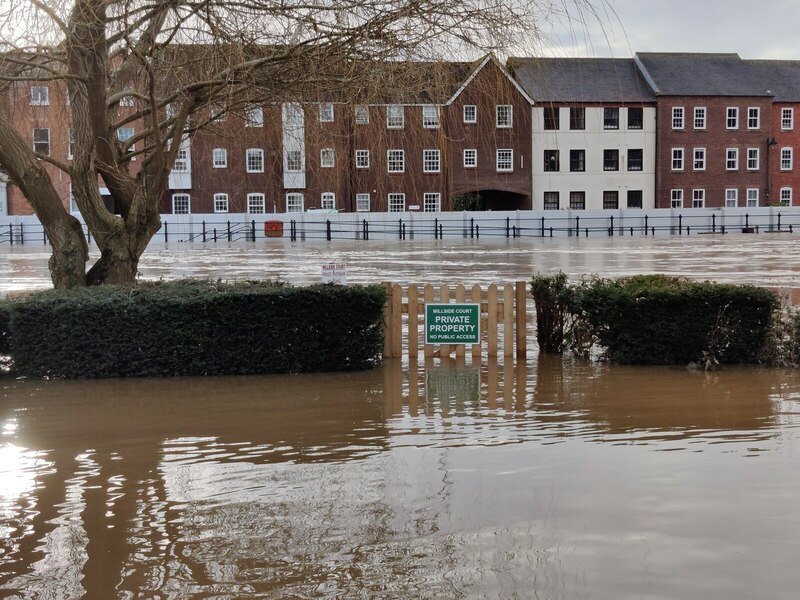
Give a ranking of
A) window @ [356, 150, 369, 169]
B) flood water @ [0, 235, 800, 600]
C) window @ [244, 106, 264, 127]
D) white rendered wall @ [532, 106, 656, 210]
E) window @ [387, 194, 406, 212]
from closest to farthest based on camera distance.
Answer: flood water @ [0, 235, 800, 600] < window @ [356, 150, 369, 169] < window @ [244, 106, 264, 127] < window @ [387, 194, 406, 212] < white rendered wall @ [532, 106, 656, 210]

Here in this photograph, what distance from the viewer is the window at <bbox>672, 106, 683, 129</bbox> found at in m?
64.6

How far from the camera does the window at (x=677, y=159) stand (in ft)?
213

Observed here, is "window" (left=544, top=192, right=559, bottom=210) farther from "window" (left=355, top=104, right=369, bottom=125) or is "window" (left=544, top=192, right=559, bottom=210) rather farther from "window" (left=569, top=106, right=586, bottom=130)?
"window" (left=355, top=104, right=369, bottom=125)

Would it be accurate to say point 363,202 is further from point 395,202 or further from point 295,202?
point 295,202

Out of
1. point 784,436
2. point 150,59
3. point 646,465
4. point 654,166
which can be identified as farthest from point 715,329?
point 654,166

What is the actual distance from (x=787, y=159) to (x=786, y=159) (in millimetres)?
67

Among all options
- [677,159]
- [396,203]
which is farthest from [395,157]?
[677,159]

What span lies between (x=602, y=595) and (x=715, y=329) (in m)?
6.47

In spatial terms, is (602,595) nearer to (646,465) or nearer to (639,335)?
(646,465)

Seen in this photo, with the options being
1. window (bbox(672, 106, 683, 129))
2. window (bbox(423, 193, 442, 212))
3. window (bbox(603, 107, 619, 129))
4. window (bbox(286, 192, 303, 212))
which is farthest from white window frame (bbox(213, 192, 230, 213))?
window (bbox(672, 106, 683, 129))

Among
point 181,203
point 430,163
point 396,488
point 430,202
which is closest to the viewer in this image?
point 396,488

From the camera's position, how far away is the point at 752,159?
6619 cm

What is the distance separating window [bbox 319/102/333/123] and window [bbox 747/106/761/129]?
2369 inches

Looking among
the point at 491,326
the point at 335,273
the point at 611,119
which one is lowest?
the point at 491,326
